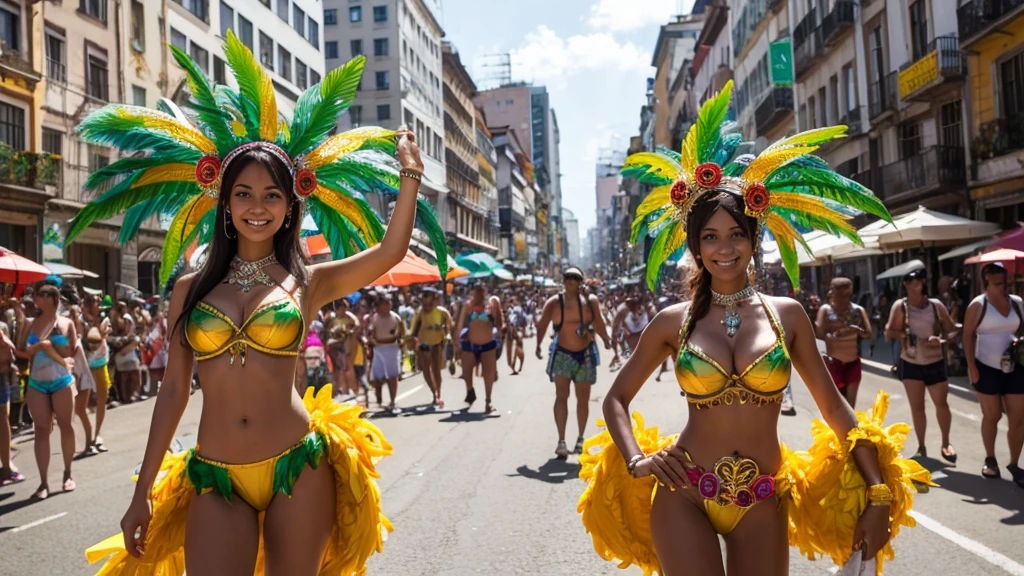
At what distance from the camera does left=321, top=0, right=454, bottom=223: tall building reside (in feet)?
181

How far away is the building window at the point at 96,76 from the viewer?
28.0 m

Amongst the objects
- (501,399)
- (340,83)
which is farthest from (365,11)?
(340,83)

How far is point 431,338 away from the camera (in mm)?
14422

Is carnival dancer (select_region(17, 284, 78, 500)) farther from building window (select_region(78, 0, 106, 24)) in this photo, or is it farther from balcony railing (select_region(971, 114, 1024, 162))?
building window (select_region(78, 0, 106, 24))

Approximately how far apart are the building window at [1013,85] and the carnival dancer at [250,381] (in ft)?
73.5

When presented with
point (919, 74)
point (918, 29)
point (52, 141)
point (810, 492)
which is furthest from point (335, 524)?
point (918, 29)

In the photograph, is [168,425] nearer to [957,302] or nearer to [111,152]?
[957,302]

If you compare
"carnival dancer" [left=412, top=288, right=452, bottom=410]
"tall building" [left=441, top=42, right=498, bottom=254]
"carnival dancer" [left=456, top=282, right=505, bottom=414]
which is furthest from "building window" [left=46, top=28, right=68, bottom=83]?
"tall building" [left=441, top=42, right=498, bottom=254]

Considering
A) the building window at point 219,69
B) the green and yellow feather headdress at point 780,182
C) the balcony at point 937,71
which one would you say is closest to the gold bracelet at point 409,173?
the green and yellow feather headdress at point 780,182

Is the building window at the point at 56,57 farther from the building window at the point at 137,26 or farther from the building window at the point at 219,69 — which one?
the building window at the point at 219,69

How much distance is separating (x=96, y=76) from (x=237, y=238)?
2845 centimetres

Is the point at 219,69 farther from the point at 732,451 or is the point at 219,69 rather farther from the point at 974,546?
the point at 732,451

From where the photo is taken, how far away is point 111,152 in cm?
2875

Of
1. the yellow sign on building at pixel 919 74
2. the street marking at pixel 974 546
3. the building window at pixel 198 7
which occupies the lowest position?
the street marking at pixel 974 546
